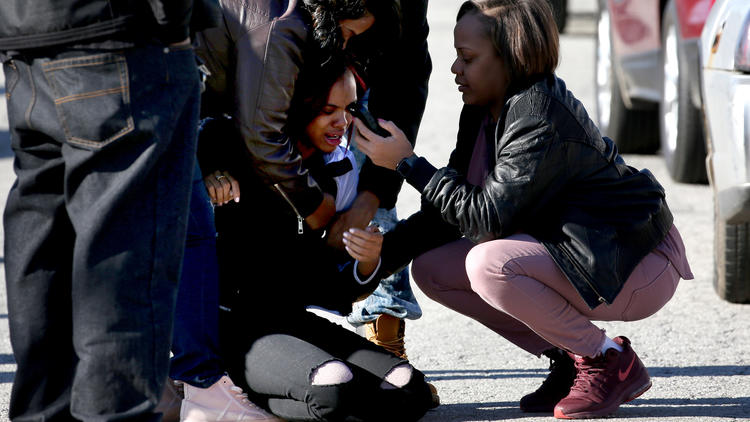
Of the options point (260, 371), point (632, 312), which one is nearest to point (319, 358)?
point (260, 371)

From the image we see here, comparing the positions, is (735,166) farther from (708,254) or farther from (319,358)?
(319,358)

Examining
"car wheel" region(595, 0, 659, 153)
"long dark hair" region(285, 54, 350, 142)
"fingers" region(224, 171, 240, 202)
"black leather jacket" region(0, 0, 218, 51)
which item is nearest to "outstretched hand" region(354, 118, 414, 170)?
"long dark hair" region(285, 54, 350, 142)

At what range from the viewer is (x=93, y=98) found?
7.68 feet

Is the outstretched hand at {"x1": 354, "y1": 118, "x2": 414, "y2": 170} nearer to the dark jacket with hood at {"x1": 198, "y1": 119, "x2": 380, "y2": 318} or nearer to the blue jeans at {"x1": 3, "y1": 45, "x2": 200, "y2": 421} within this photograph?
the dark jacket with hood at {"x1": 198, "y1": 119, "x2": 380, "y2": 318}

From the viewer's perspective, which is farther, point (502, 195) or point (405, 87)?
point (405, 87)

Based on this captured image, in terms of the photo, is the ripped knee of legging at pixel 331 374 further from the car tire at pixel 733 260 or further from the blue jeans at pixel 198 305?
the car tire at pixel 733 260

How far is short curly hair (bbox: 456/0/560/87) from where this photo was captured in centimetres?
302

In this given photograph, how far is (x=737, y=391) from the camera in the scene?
3326mm

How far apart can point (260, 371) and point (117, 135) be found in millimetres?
920

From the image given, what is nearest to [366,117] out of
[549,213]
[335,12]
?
[335,12]

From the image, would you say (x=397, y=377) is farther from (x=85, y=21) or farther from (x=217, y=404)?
(x=85, y=21)

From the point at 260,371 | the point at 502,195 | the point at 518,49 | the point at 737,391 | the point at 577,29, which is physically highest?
the point at 518,49

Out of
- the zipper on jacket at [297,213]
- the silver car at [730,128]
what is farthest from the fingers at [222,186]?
Result: the silver car at [730,128]

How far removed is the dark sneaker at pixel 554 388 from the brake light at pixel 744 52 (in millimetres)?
1356
